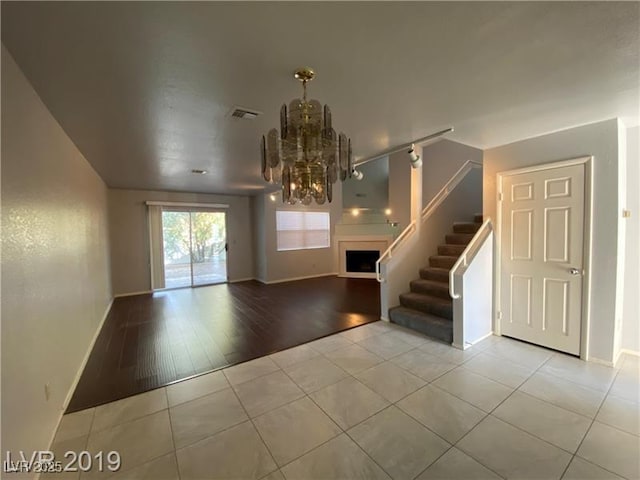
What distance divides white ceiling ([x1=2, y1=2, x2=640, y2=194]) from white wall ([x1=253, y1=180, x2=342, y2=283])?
426 cm

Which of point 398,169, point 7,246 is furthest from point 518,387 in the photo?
point 398,169

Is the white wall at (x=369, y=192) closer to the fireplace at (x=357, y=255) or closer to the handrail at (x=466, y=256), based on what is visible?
the fireplace at (x=357, y=255)

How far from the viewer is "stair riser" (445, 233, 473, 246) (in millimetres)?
4566

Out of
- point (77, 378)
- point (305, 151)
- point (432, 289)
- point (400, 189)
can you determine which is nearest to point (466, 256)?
point (432, 289)

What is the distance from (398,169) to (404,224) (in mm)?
1357

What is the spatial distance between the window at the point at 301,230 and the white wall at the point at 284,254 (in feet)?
0.49

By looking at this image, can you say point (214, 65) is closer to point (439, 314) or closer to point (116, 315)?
point (439, 314)

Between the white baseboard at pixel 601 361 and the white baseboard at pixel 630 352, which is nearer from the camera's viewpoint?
the white baseboard at pixel 601 361

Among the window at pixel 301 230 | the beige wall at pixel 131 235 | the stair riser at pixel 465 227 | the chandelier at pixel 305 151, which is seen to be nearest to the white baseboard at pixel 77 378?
the beige wall at pixel 131 235

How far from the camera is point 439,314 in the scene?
11.9 feet

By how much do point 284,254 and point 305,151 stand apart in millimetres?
5537

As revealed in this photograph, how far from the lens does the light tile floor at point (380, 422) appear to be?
162 cm

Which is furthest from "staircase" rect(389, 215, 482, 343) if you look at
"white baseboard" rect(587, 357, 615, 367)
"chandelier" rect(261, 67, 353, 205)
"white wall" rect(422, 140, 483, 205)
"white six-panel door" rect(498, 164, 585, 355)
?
"chandelier" rect(261, 67, 353, 205)

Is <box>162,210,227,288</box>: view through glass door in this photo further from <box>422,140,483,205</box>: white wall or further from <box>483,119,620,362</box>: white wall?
<box>483,119,620,362</box>: white wall
